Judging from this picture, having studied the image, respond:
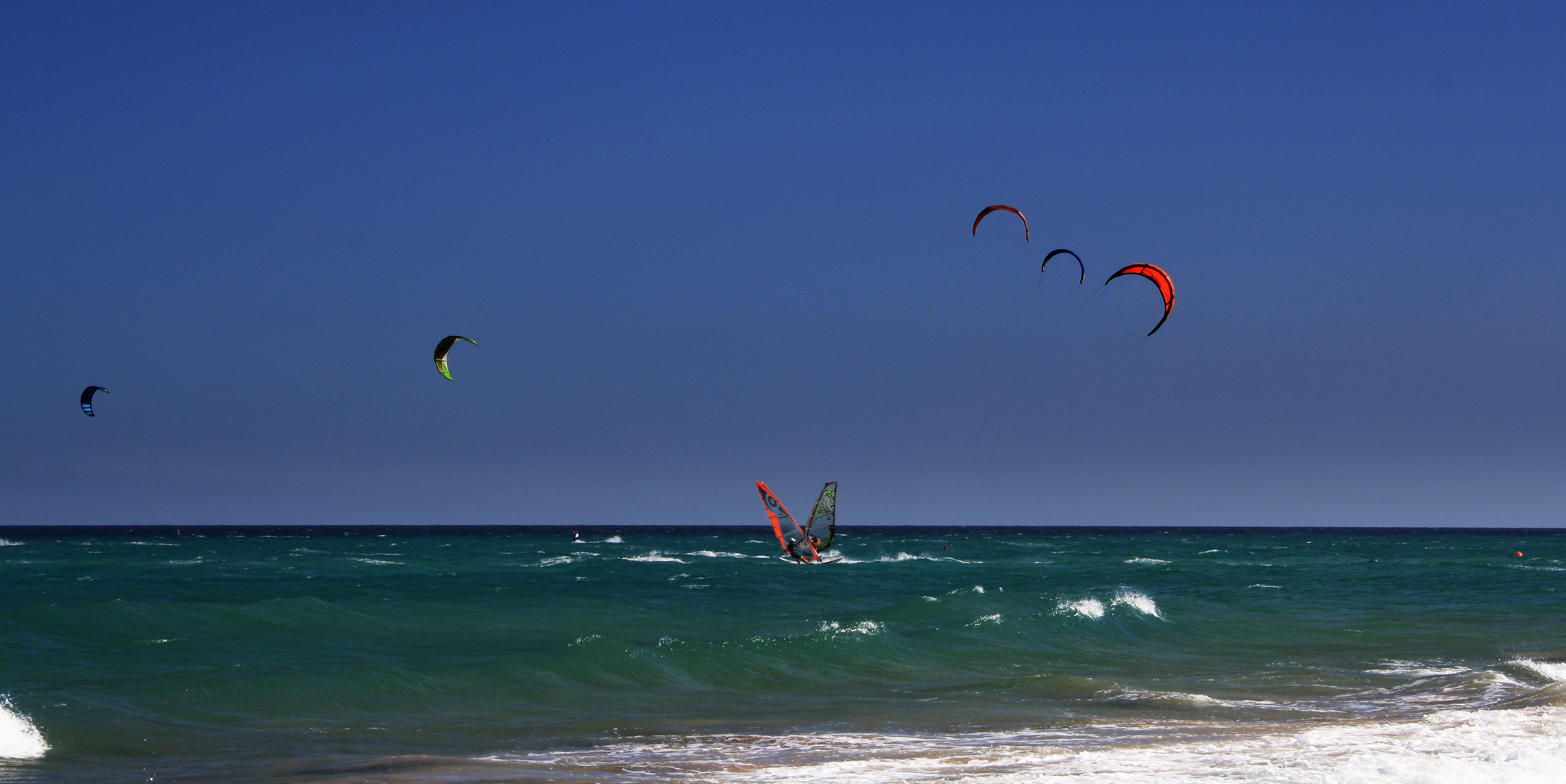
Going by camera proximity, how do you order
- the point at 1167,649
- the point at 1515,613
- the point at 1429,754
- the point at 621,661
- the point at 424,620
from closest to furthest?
the point at 1429,754, the point at 621,661, the point at 1167,649, the point at 424,620, the point at 1515,613

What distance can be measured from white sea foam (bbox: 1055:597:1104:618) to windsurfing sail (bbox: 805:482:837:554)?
14.9 ft

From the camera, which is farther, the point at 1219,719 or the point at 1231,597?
the point at 1231,597

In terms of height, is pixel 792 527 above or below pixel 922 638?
above

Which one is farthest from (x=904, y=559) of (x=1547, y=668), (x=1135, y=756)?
(x=1135, y=756)

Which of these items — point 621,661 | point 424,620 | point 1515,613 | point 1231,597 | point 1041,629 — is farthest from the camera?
point 1231,597

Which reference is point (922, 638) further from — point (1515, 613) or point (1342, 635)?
point (1515, 613)

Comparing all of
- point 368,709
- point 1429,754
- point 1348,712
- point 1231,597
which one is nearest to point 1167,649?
point 1348,712

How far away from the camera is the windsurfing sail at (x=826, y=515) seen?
23672 millimetres

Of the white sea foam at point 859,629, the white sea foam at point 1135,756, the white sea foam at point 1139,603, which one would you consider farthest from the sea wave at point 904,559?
the white sea foam at point 1135,756

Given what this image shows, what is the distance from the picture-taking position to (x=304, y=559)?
49.3m

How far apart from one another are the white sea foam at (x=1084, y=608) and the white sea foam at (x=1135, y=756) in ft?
33.6

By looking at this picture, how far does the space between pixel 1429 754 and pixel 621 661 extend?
8406mm

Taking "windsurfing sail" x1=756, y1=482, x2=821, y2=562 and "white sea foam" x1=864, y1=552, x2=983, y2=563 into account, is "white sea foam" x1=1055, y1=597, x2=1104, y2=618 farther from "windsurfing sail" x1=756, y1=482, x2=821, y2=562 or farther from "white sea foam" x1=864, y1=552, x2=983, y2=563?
"white sea foam" x1=864, y1=552, x2=983, y2=563

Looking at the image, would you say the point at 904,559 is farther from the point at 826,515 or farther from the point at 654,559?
the point at 826,515
